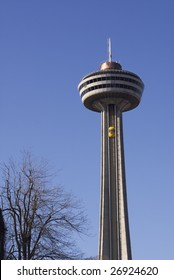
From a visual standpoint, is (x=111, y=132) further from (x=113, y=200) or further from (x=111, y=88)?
(x=113, y=200)

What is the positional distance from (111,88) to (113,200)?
28277 mm

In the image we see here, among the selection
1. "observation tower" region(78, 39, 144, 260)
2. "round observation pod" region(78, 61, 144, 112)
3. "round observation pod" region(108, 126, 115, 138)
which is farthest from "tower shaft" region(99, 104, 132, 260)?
"round observation pod" region(78, 61, 144, 112)

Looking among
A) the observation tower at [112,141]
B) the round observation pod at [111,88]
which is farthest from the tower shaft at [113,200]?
the round observation pod at [111,88]

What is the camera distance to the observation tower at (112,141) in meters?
117

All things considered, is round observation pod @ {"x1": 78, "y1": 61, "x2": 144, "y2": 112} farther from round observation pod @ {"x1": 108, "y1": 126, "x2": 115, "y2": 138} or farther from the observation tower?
round observation pod @ {"x1": 108, "y1": 126, "x2": 115, "y2": 138}

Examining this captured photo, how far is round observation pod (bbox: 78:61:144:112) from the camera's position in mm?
127062

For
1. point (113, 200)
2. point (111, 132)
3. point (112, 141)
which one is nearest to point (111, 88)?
point (111, 132)

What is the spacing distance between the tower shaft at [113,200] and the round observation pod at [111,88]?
16.1ft

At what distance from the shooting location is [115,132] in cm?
12838

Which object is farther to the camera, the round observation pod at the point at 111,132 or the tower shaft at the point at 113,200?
the round observation pod at the point at 111,132

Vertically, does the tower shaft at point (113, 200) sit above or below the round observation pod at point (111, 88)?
below

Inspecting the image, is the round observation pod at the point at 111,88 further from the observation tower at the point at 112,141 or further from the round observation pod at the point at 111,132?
the round observation pod at the point at 111,132
